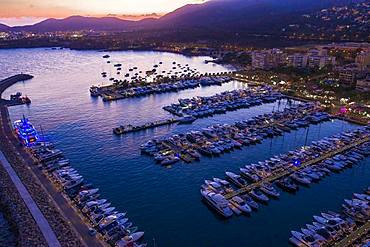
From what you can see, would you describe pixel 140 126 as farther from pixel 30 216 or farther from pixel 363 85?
pixel 363 85

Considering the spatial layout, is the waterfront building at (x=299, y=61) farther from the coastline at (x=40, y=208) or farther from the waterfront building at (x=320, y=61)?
the coastline at (x=40, y=208)

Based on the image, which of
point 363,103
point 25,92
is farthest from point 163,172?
point 25,92

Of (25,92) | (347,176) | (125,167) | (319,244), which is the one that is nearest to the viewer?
(319,244)

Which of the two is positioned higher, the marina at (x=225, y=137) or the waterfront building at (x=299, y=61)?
the waterfront building at (x=299, y=61)

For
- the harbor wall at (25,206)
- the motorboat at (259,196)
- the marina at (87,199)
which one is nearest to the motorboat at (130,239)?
the marina at (87,199)

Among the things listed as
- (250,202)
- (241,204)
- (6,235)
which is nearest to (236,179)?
(250,202)

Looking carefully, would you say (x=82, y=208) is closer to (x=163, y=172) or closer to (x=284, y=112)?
(x=163, y=172)
